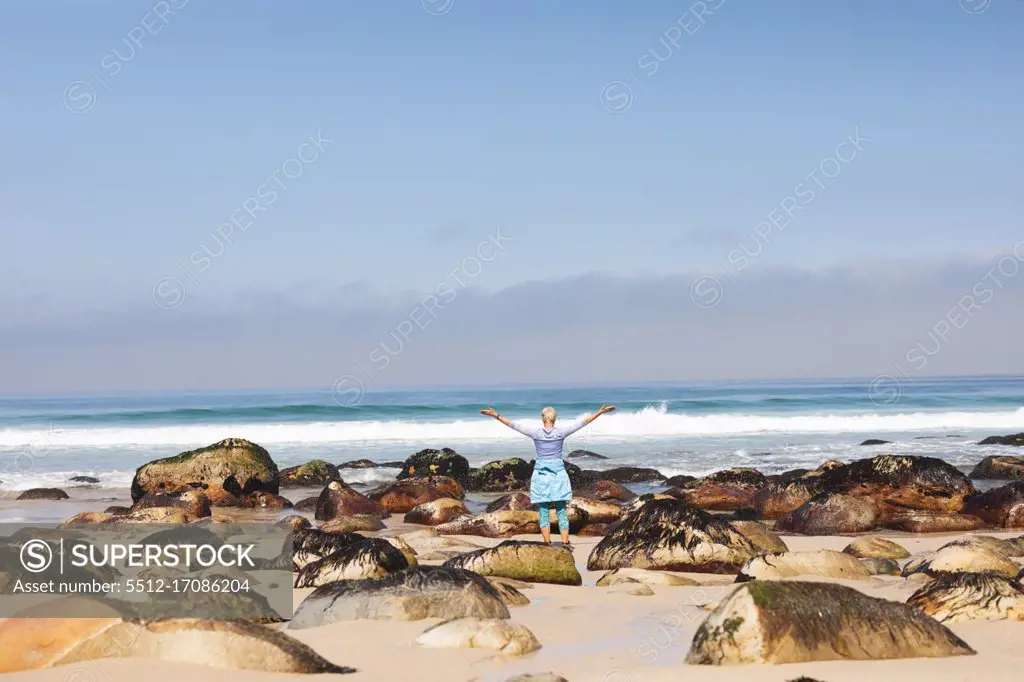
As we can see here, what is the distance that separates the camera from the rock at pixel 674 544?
9766 millimetres

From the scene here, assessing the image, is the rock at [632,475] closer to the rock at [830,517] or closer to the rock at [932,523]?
the rock at [830,517]

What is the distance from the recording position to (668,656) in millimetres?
6086

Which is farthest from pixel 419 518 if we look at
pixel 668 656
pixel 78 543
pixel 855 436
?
pixel 855 436

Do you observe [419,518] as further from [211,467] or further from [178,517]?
[211,467]

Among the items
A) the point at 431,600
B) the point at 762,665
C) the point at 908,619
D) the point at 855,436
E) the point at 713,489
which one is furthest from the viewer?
the point at 855,436

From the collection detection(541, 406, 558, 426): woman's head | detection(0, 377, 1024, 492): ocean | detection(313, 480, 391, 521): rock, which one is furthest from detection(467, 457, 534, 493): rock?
detection(541, 406, 558, 426): woman's head

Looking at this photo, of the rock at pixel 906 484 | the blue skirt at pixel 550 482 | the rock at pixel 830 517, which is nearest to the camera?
the blue skirt at pixel 550 482

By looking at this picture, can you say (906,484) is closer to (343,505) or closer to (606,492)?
(606,492)

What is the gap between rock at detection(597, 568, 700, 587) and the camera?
29.2 feet

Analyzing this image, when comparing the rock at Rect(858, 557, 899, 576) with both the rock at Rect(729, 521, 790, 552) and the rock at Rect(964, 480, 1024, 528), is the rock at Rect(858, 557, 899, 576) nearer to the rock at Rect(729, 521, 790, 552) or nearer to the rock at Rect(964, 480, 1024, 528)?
the rock at Rect(729, 521, 790, 552)

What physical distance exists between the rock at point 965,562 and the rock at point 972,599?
199cm

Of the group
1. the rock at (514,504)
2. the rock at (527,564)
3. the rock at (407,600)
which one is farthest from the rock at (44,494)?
the rock at (407,600)

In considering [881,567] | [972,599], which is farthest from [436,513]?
[972,599]

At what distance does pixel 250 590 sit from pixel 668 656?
3.04 m
